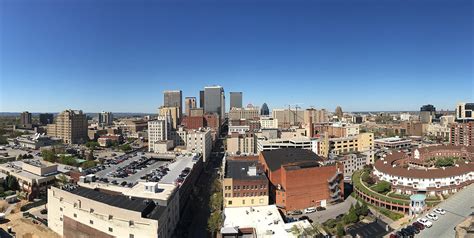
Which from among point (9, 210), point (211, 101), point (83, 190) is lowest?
point (9, 210)

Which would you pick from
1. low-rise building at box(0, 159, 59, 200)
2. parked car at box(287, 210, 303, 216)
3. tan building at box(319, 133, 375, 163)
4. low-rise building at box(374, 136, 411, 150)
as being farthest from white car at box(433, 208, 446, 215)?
low-rise building at box(0, 159, 59, 200)

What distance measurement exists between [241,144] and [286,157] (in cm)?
2167

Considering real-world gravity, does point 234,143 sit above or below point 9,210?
above

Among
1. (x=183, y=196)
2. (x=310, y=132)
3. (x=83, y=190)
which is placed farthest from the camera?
(x=310, y=132)

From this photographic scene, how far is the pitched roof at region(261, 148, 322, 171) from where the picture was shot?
29042 millimetres

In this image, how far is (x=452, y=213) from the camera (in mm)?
23391

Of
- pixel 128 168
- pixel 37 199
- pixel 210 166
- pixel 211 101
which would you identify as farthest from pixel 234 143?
pixel 211 101

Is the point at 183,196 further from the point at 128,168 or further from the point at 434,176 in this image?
the point at 434,176

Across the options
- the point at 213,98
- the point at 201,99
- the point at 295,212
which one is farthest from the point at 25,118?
the point at 295,212

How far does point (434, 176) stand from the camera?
28.2 meters

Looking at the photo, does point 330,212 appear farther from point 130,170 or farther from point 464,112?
point 464,112

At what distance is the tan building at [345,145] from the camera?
44656 millimetres

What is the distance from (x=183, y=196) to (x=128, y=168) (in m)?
8.61

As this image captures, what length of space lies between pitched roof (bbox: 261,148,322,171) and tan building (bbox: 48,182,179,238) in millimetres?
10463
